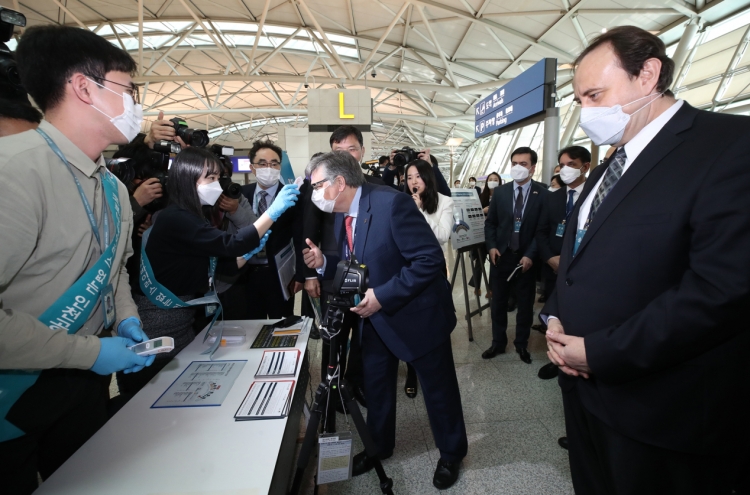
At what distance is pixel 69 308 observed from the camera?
895 millimetres

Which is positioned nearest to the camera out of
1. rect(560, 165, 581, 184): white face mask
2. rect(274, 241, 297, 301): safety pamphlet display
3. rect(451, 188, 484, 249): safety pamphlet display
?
rect(274, 241, 297, 301): safety pamphlet display

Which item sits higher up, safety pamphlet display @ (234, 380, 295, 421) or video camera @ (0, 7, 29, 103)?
video camera @ (0, 7, 29, 103)

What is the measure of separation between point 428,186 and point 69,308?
2.47m

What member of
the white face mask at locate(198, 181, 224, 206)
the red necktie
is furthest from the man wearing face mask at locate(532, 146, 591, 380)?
the white face mask at locate(198, 181, 224, 206)

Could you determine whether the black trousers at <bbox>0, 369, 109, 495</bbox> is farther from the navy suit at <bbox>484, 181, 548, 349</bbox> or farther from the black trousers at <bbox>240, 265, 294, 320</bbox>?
the navy suit at <bbox>484, 181, 548, 349</bbox>

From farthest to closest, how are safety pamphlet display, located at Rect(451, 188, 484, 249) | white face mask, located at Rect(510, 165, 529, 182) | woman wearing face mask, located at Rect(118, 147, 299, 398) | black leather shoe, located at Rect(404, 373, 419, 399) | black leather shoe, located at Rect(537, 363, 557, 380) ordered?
safety pamphlet display, located at Rect(451, 188, 484, 249)
white face mask, located at Rect(510, 165, 529, 182)
black leather shoe, located at Rect(537, 363, 557, 380)
black leather shoe, located at Rect(404, 373, 419, 399)
woman wearing face mask, located at Rect(118, 147, 299, 398)

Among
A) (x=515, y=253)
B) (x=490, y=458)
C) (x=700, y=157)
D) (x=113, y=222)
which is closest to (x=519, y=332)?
(x=515, y=253)

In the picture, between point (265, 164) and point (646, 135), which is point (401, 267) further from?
point (265, 164)

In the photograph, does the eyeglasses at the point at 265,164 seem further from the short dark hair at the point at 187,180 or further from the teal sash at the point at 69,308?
the teal sash at the point at 69,308

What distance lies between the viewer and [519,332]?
9.84ft

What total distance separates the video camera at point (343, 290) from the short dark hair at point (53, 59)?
948 millimetres

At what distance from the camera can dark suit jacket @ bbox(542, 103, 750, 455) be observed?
2.50ft

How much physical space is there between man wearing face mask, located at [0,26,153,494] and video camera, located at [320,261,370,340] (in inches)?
22.7

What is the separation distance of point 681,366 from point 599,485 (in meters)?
0.53
